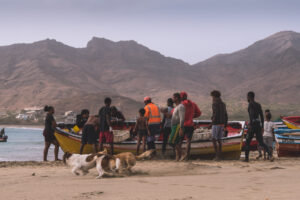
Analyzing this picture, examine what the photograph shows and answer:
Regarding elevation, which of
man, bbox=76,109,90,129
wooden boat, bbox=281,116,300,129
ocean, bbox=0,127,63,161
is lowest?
ocean, bbox=0,127,63,161

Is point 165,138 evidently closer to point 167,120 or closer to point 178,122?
point 167,120

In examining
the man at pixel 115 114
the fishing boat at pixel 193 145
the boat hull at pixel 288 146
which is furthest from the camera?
the boat hull at pixel 288 146

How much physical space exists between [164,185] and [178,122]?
14.7ft

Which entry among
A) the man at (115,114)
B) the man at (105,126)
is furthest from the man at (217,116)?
the man at (105,126)

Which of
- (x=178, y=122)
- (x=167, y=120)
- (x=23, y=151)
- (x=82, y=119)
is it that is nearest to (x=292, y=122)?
(x=167, y=120)

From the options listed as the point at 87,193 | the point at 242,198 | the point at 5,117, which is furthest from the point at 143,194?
the point at 5,117

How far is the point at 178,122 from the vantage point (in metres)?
11.4

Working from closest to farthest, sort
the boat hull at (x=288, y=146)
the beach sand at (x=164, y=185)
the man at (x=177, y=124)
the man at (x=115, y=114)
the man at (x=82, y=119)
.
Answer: the beach sand at (x=164, y=185) < the man at (x=177, y=124) < the man at (x=115, y=114) < the man at (x=82, y=119) < the boat hull at (x=288, y=146)

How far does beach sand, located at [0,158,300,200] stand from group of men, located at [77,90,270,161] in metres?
2.09

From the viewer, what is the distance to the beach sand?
6113mm

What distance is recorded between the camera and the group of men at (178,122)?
37.1 ft

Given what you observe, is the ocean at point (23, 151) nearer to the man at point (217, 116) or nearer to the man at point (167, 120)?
the man at point (167, 120)

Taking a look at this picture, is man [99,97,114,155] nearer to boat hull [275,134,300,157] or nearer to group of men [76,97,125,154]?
group of men [76,97,125,154]

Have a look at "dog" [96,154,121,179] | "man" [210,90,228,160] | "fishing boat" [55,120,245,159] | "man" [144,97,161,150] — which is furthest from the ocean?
"dog" [96,154,121,179]
